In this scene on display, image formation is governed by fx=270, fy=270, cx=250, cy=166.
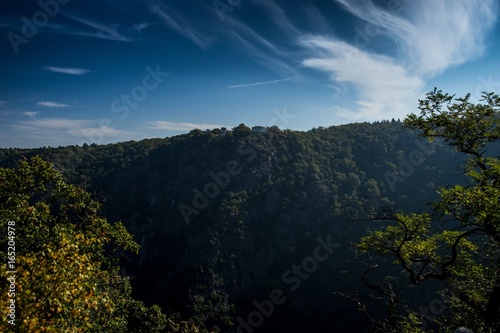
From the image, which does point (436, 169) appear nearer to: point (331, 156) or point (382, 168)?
point (382, 168)

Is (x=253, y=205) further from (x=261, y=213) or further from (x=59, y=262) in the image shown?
(x=59, y=262)

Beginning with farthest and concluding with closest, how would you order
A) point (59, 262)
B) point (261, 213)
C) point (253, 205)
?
point (253, 205)
point (261, 213)
point (59, 262)

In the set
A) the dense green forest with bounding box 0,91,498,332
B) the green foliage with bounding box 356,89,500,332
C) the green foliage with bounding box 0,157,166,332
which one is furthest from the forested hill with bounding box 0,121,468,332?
the green foliage with bounding box 356,89,500,332

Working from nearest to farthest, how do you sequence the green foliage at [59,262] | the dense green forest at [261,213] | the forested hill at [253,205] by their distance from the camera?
the green foliage at [59,262]
the dense green forest at [261,213]
the forested hill at [253,205]

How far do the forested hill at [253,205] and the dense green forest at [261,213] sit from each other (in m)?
0.38

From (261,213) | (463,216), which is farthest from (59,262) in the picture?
(261,213)

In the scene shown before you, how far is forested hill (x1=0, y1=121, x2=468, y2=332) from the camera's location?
7520 centimetres

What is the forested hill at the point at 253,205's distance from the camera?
75200 mm

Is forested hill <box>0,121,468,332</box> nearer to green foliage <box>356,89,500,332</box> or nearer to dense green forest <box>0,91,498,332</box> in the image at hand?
dense green forest <box>0,91,498,332</box>

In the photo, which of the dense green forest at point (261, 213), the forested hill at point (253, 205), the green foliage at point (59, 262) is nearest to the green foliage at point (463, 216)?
the green foliage at point (59, 262)

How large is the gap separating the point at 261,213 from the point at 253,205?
403 centimetres

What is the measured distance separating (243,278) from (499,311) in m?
78.9

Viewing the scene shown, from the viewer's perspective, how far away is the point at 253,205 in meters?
97.2

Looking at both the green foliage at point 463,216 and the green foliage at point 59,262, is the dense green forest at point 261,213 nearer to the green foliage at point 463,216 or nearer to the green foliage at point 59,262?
the green foliage at point 59,262
